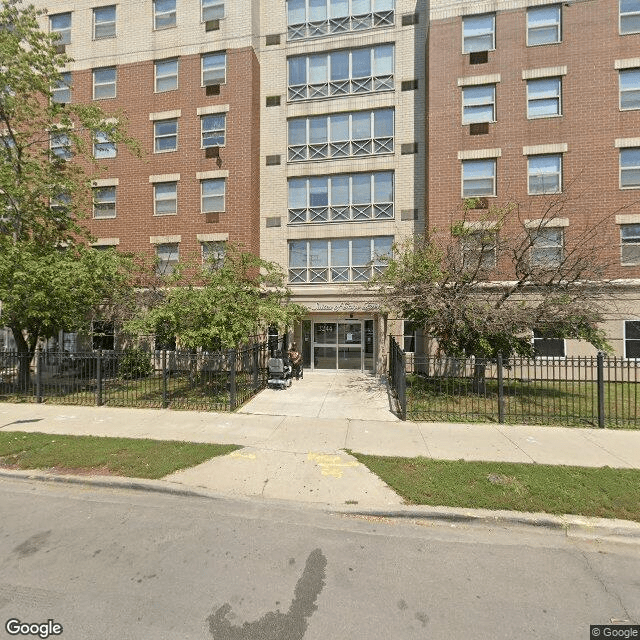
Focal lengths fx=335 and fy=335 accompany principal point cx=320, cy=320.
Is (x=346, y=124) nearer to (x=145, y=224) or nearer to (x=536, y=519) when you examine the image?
(x=145, y=224)

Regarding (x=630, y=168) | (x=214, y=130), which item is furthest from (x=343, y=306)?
(x=630, y=168)

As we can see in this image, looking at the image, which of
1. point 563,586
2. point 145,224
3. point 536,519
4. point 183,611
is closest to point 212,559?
point 183,611

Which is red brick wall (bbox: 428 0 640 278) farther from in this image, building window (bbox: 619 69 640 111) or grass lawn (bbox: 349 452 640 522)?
grass lawn (bbox: 349 452 640 522)

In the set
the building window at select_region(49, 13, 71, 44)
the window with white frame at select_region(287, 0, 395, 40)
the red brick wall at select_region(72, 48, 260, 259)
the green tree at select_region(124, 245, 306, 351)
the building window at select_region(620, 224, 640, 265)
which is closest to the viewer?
the green tree at select_region(124, 245, 306, 351)

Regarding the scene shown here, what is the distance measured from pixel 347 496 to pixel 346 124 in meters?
17.4

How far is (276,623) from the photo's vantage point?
2.68 metres

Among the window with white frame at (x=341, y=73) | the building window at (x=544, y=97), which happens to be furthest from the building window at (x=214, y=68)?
the building window at (x=544, y=97)

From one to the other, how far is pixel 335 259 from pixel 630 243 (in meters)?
12.5

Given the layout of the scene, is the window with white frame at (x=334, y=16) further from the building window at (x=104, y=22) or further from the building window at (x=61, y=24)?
the building window at (x=61, y=24)

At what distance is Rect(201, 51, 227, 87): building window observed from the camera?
55.8 ft

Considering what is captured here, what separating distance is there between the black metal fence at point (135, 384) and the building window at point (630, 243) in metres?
15.4

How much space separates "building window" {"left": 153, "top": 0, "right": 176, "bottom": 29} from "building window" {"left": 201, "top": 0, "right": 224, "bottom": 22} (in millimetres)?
1681

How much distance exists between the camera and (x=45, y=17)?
1819 centimetres

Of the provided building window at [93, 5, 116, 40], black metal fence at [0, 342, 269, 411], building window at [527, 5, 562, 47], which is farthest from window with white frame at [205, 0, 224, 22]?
black metal fence at [0, 342, 269, 411]
